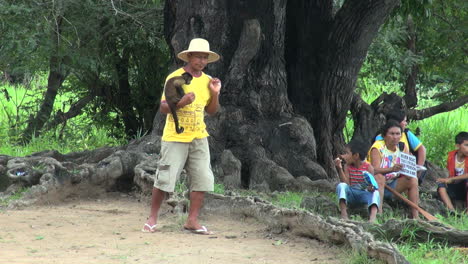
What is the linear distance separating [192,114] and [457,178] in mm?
3113

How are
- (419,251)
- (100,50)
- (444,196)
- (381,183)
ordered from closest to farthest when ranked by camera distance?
(419,251) → (381,183) → (444,196) → (100,50)

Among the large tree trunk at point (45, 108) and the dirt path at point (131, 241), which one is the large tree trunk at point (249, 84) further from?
the large tree trunk at point (45, 108)

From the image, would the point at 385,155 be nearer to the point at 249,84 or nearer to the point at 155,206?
the point at 249,84

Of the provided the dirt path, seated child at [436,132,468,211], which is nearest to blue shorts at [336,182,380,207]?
the dirt path

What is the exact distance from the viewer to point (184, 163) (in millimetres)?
6973

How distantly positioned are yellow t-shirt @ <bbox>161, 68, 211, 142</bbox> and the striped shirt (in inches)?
61.8

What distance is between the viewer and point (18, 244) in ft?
20.4

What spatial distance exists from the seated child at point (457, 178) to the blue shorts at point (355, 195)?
121 centimetres

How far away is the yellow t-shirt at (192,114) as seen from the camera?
672 centimetres

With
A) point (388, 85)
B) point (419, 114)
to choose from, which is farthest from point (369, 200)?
point (388, 85)

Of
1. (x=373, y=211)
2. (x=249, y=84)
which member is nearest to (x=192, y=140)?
(x=373, y=211)

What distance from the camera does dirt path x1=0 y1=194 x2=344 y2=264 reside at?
18.6 feet

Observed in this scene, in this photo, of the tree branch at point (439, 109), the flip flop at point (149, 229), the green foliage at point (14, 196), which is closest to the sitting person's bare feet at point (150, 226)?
the flip flop at point (149, 229)

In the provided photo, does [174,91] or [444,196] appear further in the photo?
[444,196]
